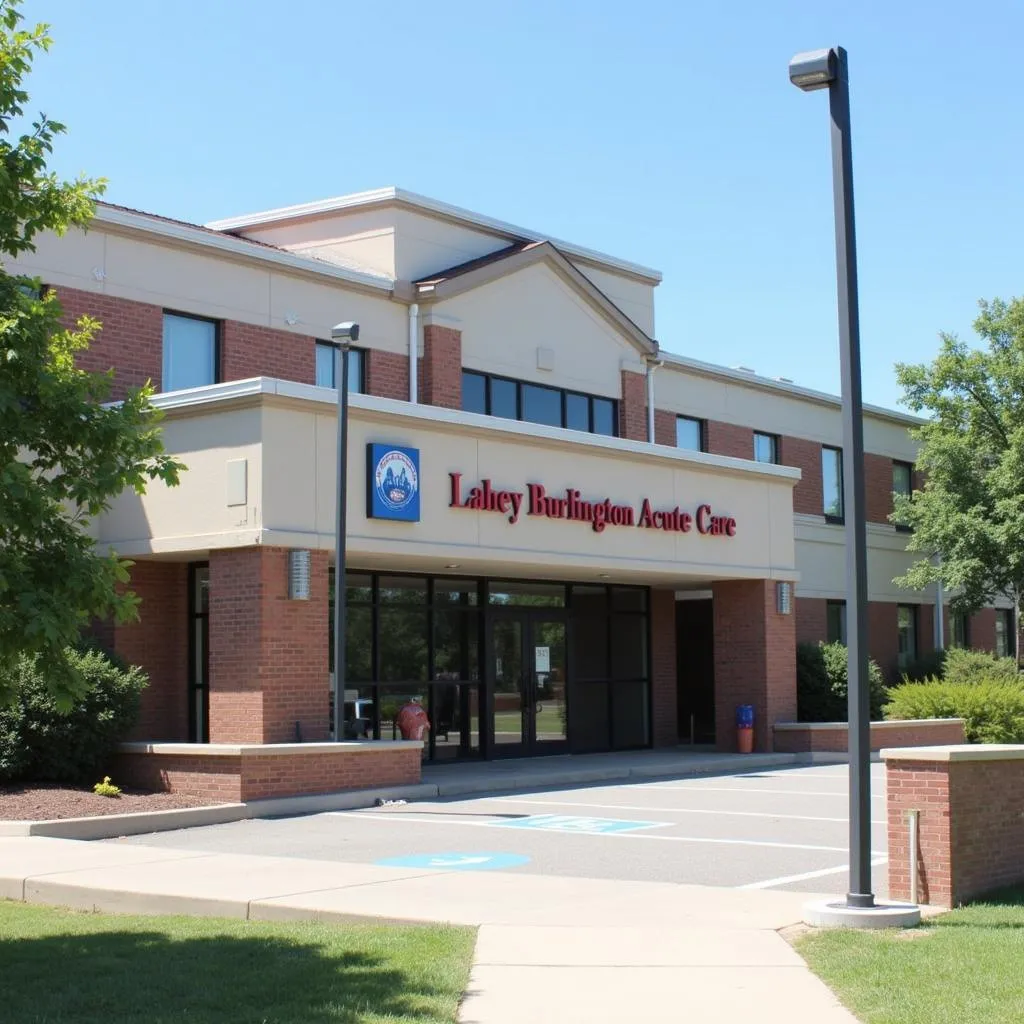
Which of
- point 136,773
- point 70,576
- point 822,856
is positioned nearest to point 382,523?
point 136,773

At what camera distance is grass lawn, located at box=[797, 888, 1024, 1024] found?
23.5 feet

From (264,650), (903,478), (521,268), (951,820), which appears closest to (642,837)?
(951,820)

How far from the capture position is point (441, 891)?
1100 cm

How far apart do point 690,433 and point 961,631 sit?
12.9m

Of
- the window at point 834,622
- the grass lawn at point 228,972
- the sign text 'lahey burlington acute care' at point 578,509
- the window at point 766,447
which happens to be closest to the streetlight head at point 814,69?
the grass lawn at point 228,972

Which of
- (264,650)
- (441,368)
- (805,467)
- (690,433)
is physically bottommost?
(264,650)

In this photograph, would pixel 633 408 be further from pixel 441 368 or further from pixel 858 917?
pixel 858 917

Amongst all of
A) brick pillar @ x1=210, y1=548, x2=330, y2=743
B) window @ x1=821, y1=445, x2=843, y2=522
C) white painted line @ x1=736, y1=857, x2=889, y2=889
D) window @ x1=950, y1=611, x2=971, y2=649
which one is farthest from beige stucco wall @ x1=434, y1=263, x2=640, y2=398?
window @ x1=950, y1=611, x2=971, y2=649

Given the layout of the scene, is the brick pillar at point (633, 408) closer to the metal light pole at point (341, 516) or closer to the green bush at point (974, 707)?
the green bush at point (974, 707)

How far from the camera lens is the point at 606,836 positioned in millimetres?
15320

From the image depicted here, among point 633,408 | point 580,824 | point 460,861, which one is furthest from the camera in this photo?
point 633,408

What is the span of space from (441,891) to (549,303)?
1791cm

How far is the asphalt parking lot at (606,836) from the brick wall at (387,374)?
7.65m

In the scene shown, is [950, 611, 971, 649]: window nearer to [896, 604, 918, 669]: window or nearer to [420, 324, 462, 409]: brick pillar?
[896, 604, 918, 669]: window
